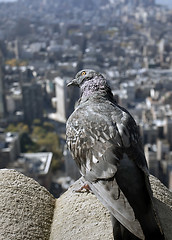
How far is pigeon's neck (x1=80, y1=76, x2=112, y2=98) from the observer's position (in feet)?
3.61

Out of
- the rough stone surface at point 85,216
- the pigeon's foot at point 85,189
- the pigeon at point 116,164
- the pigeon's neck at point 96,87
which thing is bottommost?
the rough stone surface at point 85,216

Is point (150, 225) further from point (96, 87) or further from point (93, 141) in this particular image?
point (96, 87)

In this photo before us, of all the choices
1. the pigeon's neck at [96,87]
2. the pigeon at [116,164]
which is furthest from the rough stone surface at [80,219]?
the pigeon's neck at [96,87]

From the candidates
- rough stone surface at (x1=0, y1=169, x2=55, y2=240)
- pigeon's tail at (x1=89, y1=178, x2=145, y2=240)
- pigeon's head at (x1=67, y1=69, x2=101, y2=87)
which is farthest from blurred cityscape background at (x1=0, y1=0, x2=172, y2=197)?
pigeon's tail at (x1=89, y1=178, x2=145, y2=240)

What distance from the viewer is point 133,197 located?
0.83 m

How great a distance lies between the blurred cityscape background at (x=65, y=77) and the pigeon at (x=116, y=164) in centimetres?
284

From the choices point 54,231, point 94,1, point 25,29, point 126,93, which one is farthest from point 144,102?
point 94,1

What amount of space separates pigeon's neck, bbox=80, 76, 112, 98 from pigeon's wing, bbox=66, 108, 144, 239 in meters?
0.10

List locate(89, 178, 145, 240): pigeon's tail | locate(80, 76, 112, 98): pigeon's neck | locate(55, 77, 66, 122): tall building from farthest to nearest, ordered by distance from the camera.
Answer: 1. locate(55, 77, 66, 122): tall building
2. locate(80, 76, 112, 98): pigeon's neck
3. locate(89, 178, 145, 240): pigeon's tail

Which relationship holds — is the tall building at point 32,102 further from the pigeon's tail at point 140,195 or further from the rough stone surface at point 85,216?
the pigeon's tail at point 140,195

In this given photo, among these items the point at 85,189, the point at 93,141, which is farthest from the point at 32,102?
the point at 93,141

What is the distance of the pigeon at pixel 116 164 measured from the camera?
2.67 feet

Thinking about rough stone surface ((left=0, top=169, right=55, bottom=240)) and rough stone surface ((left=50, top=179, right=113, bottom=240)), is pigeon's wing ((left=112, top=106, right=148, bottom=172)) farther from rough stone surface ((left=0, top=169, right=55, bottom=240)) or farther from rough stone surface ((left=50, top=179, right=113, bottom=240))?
rough stone surface ((left=0, top=169, right=55, bottom=240))

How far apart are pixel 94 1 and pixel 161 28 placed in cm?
1246
